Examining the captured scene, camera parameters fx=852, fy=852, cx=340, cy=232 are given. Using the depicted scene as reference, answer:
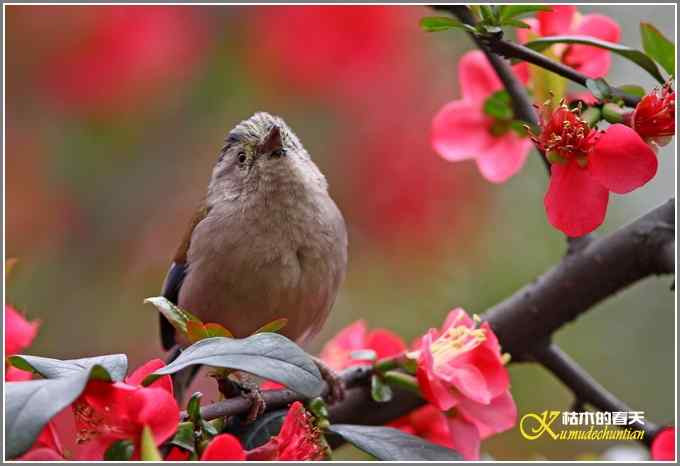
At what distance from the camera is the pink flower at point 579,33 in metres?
2.25

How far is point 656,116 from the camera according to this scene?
1649 mm

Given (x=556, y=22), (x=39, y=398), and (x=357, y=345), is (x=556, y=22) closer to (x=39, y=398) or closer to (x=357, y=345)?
(x=357, y=345)

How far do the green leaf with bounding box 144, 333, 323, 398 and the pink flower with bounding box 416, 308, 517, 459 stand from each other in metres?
0.44

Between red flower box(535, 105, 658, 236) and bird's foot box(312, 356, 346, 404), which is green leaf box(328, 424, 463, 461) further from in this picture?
red flower box(535, 105, 658, 236)

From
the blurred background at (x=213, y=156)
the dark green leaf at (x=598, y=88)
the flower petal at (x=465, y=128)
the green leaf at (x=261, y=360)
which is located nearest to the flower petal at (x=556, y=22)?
the flower petal at (x=465, y=128)

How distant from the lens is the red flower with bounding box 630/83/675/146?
1645 millimetres

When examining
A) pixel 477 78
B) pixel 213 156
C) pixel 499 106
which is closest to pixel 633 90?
pixel 499 106

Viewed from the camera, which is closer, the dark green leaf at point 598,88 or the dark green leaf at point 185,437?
the dark green leaf at point 185,437

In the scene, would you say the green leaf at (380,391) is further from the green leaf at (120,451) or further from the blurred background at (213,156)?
the blurred background at (213,156)

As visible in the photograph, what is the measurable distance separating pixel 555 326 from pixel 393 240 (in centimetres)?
199

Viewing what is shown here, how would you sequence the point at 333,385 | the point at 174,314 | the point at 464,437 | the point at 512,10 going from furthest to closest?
the point at 333,385
the point at 464,437
the point at 512,10
the point at 174,314

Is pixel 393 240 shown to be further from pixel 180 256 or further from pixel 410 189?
pixel 180 256

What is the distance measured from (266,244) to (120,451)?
1242 millimetres

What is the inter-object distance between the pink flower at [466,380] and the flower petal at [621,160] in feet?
1.43
